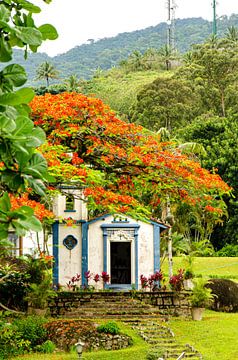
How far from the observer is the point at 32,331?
605 inches

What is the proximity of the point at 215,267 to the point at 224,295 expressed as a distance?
8.10m

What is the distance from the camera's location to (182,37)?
139375 millimetres

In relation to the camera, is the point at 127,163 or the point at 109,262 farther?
the point at 109,262

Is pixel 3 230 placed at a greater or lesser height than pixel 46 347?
greater

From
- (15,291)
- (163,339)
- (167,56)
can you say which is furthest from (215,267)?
(167,56)

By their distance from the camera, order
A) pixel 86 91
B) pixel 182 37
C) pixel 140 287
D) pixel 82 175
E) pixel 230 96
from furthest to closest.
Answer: pixel 182 37, pixel 86 91, pixel 230 96, pixel 140 287, pixel 82 175

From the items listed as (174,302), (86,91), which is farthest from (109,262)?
(86,91)

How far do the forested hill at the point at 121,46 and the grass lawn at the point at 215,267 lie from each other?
98.1 m

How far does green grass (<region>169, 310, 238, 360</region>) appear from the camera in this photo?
14.5 m

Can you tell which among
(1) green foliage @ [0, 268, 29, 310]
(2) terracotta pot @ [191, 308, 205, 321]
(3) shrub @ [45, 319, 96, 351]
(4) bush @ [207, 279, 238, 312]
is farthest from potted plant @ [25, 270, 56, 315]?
(4) bush @ [207, 279, 238, 312]

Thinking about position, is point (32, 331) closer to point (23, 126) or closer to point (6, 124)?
point (23, 126)

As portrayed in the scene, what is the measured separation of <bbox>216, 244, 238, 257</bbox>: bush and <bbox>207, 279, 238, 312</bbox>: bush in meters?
13.9

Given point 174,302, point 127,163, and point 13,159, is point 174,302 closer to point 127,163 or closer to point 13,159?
point 127,163

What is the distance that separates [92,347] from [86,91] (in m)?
49.2
